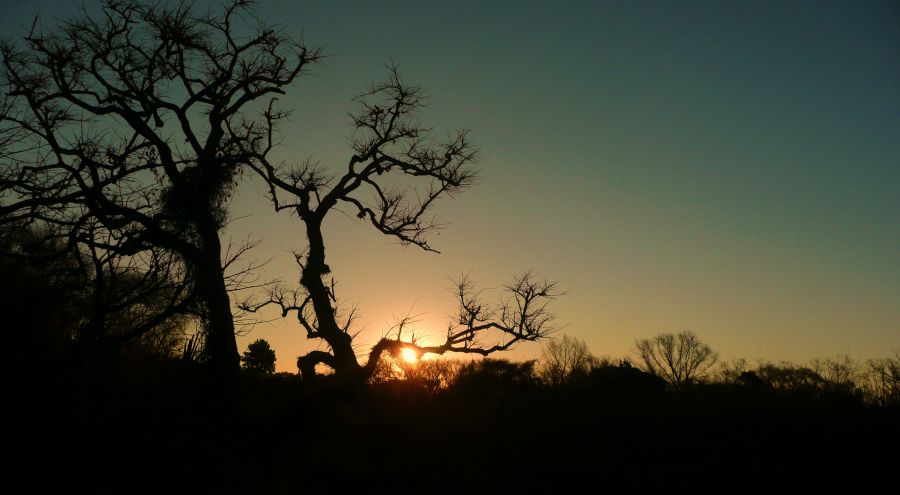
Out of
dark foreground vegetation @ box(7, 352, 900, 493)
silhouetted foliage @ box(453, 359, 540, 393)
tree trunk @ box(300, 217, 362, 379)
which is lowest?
dark foreground vegetation @ box(7, 352, 900, 493)

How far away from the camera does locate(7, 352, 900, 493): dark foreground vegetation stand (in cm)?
623

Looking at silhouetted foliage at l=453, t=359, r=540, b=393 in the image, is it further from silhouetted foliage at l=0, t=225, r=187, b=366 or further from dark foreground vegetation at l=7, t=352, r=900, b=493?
silhouetted foliage at l=0, t=225, r=187, b=366

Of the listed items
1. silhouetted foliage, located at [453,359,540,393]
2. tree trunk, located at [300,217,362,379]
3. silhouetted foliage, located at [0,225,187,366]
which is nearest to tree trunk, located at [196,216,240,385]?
silhouetted foliage, located at [0,225,187,366]

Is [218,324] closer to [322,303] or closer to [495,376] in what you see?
[322,303]

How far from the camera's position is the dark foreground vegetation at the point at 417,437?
623 cm

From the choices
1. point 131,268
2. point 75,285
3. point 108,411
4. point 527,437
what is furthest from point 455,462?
point 75,285

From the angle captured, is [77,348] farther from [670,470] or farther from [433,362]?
[433,362]

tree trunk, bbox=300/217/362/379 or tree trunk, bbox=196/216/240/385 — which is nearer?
tree trunk, bbox=196/216/240/385

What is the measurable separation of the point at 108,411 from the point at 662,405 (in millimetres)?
9957

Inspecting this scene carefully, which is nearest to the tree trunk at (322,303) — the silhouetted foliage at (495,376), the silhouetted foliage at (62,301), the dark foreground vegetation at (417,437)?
the dark foreground vegetation at (417,437)

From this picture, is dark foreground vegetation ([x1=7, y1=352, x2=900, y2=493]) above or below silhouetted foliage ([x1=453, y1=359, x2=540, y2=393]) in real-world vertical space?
below

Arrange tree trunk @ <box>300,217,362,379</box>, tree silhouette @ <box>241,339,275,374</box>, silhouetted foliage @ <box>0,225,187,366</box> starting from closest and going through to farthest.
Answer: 1. silhouetted foliage @ <box>0,225,187,366</box>
2. tree trunk @ <box>300,217,362,379</box>
3. tree silhouette @ <box>241,339,275,374</box>

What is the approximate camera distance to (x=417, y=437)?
356 inches

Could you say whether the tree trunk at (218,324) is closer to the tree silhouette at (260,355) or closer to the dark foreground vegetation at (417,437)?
the dark foreground vegetation at (417,437)
